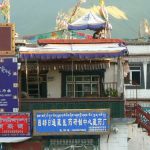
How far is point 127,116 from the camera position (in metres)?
22.6

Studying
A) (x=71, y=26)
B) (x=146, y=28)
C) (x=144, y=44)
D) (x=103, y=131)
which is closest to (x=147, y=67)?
(x=144, y=44)

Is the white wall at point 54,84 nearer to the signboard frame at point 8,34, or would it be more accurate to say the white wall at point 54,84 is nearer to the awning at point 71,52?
the awning at point 71,52

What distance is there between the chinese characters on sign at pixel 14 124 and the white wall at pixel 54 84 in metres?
2.62

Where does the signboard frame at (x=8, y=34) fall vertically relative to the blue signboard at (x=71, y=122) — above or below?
above

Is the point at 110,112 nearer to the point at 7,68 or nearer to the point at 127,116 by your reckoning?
the point at 127,116

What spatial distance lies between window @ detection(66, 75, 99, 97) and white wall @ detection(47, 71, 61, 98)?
0.38 m

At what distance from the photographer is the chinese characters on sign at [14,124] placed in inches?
853

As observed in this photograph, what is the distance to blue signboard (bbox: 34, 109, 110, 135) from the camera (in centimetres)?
2156

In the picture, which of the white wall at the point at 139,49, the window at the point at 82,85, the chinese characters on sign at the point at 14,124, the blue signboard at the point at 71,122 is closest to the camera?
the blue signboard at the point at 71,122

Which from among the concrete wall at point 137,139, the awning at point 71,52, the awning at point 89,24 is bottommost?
the concrete wall at point 137,139

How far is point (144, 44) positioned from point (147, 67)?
1417mm

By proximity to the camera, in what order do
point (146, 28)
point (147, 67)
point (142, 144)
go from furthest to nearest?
point (146, 28)
point (147, 67)
point (142, 144)

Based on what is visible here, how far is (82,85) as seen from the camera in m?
24.0

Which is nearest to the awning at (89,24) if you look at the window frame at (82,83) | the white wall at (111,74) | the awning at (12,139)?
the white wall at (111,74)
